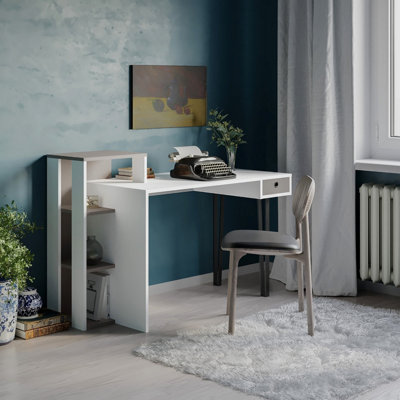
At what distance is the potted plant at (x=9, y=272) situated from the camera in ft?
11.5

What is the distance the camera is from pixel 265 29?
16.4 ft

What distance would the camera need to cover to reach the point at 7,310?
352 cm

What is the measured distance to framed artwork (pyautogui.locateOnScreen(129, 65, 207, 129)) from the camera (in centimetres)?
429

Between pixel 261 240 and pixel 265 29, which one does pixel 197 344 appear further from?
pixel 265 29

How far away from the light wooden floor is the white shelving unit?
26 centimetres

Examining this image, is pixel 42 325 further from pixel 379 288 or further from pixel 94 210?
pixel 379 288

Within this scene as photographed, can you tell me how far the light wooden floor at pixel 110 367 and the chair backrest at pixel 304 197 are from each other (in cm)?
69

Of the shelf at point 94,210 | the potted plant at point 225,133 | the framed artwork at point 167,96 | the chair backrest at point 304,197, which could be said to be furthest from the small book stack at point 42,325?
the potted plant at point 225,133

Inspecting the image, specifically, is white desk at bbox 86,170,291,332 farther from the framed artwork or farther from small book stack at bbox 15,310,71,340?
the framed artwork

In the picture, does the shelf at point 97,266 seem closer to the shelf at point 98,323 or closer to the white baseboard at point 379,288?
the shelf at point 98,323

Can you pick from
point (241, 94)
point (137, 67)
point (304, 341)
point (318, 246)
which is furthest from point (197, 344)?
point (241, 94)

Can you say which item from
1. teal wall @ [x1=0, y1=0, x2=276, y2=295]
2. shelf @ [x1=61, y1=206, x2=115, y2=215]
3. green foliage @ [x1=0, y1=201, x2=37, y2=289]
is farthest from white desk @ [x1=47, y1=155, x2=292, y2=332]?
green foliage @ [x1=0, y1=201, x2=37, y2=289]

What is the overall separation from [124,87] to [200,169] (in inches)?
25.9

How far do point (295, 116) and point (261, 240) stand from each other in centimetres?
123
